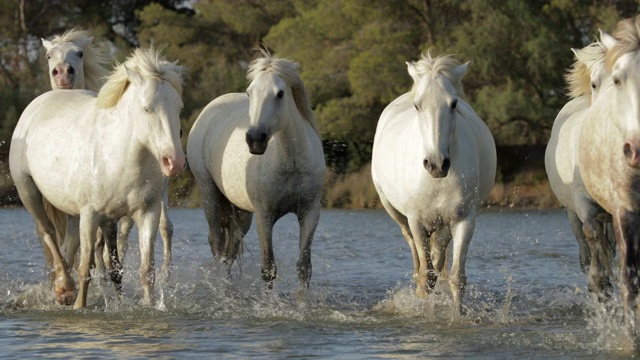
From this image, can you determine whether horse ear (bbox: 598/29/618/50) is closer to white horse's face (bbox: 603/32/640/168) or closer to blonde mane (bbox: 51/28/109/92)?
white horse's face (bbox: 603/32/640/168)

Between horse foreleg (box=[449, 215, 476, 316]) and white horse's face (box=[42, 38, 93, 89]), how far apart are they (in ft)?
13.2

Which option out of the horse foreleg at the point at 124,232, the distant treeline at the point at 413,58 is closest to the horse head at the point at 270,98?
the horse foreleg at the point at 124,232

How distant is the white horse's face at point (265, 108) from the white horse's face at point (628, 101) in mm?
3006

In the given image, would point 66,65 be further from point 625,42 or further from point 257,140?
point 625,42

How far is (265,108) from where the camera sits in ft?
31.1

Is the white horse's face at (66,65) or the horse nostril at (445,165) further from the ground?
the white horse's face at (66,65)

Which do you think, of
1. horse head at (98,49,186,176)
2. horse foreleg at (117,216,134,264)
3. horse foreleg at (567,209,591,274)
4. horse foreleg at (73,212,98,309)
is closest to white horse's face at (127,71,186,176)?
horse head at (98,49,186,176)

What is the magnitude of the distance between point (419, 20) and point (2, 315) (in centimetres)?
2992

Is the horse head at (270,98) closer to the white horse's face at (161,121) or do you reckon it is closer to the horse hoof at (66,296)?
the white horse's face at (161,121)

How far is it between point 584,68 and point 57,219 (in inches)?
180

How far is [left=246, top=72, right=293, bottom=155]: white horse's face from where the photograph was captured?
30.5 feet

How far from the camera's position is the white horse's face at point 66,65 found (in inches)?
436

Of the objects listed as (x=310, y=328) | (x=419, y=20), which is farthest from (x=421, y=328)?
(x=419, y=20)

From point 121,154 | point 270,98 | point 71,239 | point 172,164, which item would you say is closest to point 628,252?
point 172,164
